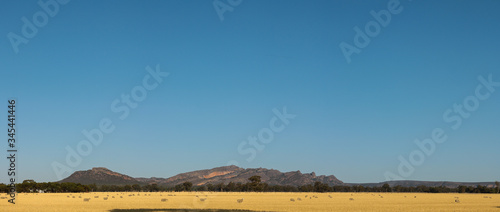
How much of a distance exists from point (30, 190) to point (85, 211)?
406 feet

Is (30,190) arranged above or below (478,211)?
above

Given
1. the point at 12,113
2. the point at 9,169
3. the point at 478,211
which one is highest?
the point at 12,113

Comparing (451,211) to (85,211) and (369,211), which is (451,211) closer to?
(369,211)

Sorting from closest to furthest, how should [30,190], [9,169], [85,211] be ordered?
[85,211] < [9,169] < [30,190]

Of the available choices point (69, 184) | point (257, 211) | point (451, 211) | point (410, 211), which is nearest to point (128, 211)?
point (257, 211)

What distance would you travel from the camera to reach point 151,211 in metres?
54.6

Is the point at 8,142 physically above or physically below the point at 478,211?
above

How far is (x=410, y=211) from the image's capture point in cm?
5362

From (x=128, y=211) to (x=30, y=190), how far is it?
403 feet

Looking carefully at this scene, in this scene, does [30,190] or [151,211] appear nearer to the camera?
[151,211]

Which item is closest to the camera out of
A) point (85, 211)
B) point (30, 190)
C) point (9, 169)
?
point (85, 211)

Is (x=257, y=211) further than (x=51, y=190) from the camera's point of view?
No

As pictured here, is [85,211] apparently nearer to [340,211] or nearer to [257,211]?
[257,211]

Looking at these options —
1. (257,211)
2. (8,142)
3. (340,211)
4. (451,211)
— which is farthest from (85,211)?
(451,211)
